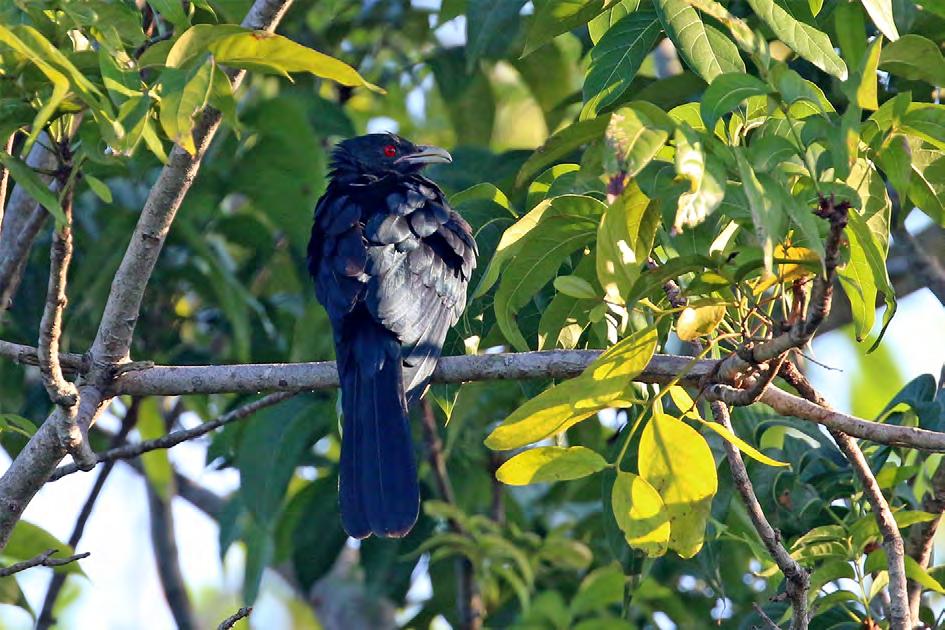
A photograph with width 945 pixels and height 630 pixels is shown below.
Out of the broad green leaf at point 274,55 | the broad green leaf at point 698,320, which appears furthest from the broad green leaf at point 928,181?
the broad green leaf at point 274,55

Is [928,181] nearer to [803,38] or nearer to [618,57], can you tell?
[803,38]

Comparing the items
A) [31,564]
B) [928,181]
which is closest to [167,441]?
[31,564]

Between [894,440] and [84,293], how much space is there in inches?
162

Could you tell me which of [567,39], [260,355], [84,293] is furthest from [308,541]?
[567,39]

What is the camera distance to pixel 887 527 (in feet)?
11.2

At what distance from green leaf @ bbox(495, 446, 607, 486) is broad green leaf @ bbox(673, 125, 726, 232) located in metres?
0.75

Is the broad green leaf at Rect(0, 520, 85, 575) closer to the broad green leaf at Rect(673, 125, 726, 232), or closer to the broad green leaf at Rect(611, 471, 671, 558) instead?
the broad green leaf at Rect(611, 471, 671, 558)

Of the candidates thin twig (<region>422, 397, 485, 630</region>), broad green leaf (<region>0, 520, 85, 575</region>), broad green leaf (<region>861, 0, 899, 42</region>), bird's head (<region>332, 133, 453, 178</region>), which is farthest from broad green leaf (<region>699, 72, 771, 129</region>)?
bird's head (<region>332, 133, 453, 178</region>)

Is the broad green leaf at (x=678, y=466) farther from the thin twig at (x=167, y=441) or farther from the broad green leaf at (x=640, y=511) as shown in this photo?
the thin twig at (x=167, y=441)

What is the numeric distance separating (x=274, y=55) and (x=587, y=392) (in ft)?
3.37

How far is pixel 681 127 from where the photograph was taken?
223cm

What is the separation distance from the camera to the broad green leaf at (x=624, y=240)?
249 centimetres

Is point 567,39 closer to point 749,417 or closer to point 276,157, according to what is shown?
point 276,157

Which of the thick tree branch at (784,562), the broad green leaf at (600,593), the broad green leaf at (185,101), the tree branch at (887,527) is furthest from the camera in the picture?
the broad green leaf at (600,593)
